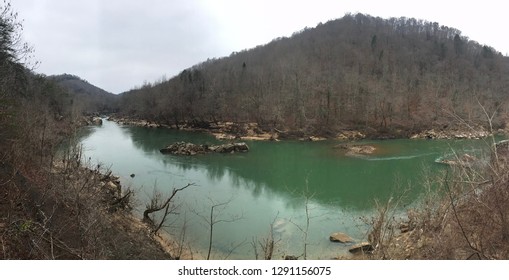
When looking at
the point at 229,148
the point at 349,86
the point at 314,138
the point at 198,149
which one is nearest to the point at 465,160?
the point at 229,148

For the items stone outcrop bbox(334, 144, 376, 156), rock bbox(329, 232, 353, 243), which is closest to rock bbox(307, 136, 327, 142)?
stone outcrop bbox(334, 144, 376, 156)

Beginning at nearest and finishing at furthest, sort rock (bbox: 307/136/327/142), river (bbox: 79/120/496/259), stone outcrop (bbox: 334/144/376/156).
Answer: river (bbox: 79/120/496/259)
stone outcrop (bbox: 334/144/376/156)
rock (bbox: 307/136/327/142)

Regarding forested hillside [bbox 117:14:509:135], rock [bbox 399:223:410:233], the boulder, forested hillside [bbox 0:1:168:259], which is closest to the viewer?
forested hillside [bbox 0:1:168:259]

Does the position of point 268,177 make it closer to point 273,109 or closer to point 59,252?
point 59,252

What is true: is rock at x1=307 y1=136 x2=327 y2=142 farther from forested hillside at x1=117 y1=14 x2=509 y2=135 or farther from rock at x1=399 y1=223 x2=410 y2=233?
rock at x1=399 y1=223 x2=410 y2=233

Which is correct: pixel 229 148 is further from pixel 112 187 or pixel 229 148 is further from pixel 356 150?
pixel 112 187

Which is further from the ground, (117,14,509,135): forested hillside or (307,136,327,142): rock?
(117,14,509,135): forested hillside
